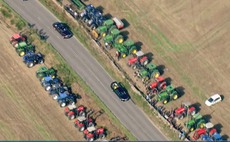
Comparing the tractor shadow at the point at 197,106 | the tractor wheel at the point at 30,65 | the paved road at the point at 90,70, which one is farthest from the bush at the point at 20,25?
the tractor shadow at the point at 197,106

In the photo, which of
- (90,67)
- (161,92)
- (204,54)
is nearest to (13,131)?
(90,67)

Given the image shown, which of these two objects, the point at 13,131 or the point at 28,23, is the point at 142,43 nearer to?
the point at 28,23

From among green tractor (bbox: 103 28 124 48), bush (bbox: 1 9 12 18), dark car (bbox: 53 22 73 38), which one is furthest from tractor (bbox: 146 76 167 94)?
bush (bbox: 1 9 12 18)

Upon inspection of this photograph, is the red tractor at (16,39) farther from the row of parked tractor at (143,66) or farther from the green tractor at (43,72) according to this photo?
the row of parked tractor at (143,66)

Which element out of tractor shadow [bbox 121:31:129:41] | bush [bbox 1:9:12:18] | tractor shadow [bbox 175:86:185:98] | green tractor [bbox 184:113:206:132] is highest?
bush [bbox 1:9:12:18]

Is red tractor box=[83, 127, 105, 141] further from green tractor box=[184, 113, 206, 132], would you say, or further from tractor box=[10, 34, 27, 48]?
tractor box=[10, 34, 27, 48]
